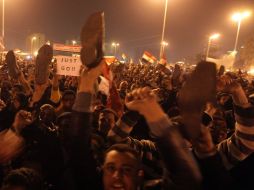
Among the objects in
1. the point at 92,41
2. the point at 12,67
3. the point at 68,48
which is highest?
the point at 92,41

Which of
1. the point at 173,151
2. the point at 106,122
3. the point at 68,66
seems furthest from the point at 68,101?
the point at 173,151

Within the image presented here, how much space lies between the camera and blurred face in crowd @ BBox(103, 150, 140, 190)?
2602mm

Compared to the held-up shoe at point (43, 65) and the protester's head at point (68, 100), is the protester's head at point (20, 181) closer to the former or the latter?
the held-up shoe at point (43, 65)

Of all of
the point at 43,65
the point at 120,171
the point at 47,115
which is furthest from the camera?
the point at 43,65

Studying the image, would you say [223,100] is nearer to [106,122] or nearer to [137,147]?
[106,122]

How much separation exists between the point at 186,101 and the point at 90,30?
3.79 feet

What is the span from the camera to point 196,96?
2.46 meters

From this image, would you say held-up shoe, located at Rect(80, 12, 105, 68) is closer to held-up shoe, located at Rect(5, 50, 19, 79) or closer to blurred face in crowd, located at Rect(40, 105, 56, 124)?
blurred face in crowd, located at Rect(40, 105, 56, 124)

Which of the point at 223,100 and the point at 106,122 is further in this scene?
the point at 223,100

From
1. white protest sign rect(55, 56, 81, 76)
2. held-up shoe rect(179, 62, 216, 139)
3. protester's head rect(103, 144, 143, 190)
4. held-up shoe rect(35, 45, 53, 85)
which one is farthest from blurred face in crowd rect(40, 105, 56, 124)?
white protest sign rect(55, 56, 81, 76)

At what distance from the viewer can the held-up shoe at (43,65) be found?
5811mm

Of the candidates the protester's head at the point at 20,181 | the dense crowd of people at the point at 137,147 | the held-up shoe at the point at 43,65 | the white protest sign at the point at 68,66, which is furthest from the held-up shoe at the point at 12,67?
the protester's head at the point at 20,181

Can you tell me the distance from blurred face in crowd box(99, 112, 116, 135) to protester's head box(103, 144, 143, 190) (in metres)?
1.72

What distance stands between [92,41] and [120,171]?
3.68 feet
